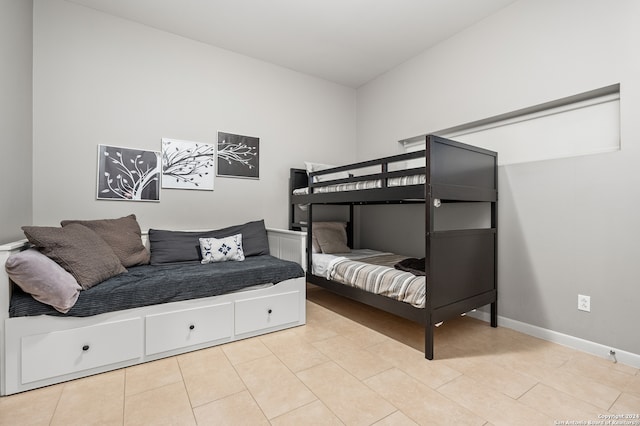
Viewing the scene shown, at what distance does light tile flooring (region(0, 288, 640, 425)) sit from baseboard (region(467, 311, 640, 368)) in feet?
0.21

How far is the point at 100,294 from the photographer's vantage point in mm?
1729

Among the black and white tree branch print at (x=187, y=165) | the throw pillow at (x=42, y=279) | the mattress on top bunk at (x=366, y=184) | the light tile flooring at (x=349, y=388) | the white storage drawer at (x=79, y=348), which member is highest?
the black and white tree branch print at (x=187, y=165)

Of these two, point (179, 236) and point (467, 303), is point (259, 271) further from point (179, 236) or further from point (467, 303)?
point (467, 303)

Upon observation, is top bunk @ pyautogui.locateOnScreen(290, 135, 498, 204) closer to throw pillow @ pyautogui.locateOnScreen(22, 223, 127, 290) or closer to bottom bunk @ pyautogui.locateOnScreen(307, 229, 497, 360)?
bottom bunk @ pyautogui.locateOnScreen(307, 229, 497, 360)

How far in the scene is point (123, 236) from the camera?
7.77 ft

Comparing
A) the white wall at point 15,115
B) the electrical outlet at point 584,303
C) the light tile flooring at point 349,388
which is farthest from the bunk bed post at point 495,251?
the white wall at point 15,115

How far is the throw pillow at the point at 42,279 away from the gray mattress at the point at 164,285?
0.06m

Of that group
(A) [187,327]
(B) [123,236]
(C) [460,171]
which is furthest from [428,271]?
(B) [123,236]

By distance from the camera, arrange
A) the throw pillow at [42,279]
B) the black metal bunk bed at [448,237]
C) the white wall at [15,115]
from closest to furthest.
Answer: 1. the throw pillow at [42,279]
2. the white wall at [15,115]
3. the black metal bunk bed at [448,237]

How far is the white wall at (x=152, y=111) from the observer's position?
237 cm

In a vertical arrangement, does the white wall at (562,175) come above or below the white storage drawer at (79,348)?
above

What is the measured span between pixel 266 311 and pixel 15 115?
2.21m

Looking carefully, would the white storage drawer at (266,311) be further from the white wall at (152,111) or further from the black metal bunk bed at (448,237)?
the white wall at (152,111)

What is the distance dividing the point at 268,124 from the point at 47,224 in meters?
2.22
